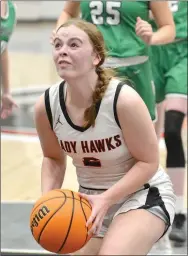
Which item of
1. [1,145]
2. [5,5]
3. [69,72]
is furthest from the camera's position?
[1,145]

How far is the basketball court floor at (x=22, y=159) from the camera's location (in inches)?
145

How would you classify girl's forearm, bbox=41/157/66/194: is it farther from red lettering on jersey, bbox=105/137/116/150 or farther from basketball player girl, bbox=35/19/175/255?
red lettering on jersey, bbox=105/137/116/150

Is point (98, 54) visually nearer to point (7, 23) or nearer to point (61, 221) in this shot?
point (61, 221)

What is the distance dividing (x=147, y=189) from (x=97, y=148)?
10.9 inches

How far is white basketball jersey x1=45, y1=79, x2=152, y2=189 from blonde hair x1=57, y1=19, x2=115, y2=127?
0.02 metres

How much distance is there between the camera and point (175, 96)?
3.70 metres

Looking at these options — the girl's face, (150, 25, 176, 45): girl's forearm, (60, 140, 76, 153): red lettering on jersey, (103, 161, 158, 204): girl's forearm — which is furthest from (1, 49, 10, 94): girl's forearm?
(103, 161, 158, 204): girl's forearm

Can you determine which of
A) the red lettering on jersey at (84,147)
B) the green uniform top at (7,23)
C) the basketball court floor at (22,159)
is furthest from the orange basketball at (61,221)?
the green uniform top at (7,23)

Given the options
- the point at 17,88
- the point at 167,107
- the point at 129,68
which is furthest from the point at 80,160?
the point at 17,88

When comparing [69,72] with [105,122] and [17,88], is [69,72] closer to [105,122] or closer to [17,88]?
[105,122]

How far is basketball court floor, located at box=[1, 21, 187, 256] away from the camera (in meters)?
3.69

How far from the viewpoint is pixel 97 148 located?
249 centimetres

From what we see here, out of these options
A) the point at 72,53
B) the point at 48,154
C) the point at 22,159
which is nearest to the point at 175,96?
the point at 48,154

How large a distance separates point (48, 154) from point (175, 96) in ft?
4.00
